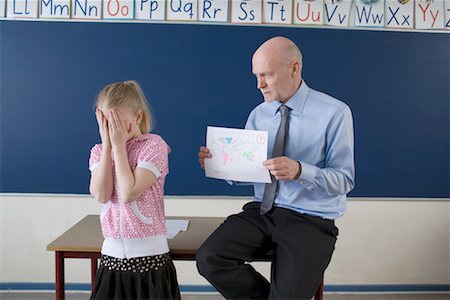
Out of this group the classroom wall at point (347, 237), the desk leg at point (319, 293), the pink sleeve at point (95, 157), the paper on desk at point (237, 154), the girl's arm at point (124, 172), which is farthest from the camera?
the classroom wall at point (347, 237)

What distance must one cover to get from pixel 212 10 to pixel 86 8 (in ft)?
2.70

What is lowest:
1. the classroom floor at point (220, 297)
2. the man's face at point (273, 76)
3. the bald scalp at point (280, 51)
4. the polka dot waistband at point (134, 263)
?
the classroom floor at point (220, 297)

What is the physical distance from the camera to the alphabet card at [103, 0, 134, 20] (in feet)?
11.2

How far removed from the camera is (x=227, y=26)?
3451mm

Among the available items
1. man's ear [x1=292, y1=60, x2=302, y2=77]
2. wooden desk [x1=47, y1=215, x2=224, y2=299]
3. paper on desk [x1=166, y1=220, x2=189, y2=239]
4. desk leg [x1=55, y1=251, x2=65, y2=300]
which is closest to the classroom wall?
paper on desk [x1=166, y1=220, x2=189, y2=239]

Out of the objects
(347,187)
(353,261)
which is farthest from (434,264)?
(347,187)

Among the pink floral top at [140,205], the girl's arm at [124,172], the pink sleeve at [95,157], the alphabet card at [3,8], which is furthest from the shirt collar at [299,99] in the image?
the alphabet card at [3,8]

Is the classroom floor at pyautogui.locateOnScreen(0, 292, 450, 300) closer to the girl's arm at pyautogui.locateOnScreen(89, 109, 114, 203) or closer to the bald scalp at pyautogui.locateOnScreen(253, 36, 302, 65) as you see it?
the girl's arm at pyautogui.locateOnScreen(89, 109, 114, 203)

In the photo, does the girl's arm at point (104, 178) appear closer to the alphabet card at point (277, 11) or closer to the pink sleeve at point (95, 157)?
the pink sleeve at point (95, 157)

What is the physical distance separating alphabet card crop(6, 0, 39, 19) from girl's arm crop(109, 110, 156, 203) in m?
1.86

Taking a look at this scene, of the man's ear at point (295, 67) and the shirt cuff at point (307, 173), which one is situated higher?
the man's ear at point (295, 67)

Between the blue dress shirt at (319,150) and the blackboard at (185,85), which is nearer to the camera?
the blue dress shirt at (319,150)

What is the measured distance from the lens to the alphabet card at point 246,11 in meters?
3.42

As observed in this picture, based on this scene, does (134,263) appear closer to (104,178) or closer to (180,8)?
(104,178)
